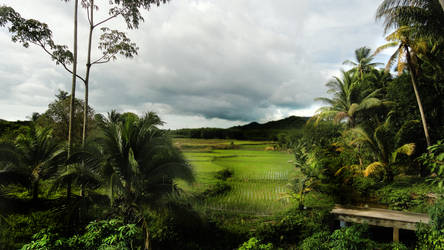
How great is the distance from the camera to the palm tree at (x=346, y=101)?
4527mm

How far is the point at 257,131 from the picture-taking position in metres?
5.36

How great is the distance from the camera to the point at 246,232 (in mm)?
3832

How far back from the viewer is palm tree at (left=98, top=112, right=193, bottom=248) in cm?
287

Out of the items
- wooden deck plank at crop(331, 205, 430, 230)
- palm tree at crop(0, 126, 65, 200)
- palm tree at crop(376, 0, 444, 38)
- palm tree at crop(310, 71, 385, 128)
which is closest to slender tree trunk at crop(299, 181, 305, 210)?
wooden deck plank at crop(331, 205, 430, 230)

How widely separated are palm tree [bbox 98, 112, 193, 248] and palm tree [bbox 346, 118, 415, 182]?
3.90m

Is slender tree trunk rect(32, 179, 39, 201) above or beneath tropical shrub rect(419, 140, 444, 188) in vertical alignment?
beneath

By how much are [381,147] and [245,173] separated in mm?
3186

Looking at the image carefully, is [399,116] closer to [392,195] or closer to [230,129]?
[392,195]

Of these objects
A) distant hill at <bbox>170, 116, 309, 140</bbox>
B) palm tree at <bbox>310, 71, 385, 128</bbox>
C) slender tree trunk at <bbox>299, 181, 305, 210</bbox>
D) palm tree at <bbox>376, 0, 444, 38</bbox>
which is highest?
palm tree at <bbox>376, 0, 444, 38</bbox>

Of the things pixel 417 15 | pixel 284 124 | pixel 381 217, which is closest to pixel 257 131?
pixel 284 124

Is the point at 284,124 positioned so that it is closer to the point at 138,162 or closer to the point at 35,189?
the point at 138,162

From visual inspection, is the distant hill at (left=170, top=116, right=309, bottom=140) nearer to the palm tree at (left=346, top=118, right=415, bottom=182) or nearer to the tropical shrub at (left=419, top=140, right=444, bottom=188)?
the palm tree at (left=346, top=118, right=415, bottom=182)

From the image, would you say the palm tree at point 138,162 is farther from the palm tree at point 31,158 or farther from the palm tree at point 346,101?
the palm tree at point 346,101

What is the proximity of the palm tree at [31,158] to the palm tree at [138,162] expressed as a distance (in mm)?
1954
